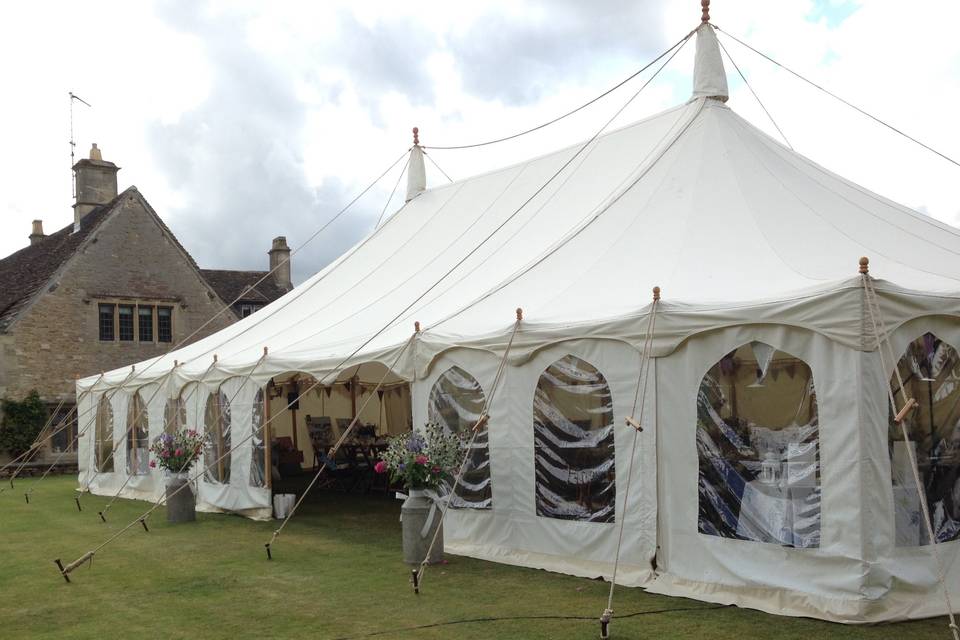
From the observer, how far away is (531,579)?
22.0 ft

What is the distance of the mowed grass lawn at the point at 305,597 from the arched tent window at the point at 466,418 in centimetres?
57

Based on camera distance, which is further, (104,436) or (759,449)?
(104,436)

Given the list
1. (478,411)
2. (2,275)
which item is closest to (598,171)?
(478,411)

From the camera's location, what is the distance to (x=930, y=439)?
19.5 ft

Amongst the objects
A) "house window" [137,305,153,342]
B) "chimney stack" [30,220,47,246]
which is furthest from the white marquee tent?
"chimney stack" [30,220,47,246]

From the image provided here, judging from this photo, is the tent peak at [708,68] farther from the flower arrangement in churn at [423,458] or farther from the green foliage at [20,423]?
the green foliage at [20,423]

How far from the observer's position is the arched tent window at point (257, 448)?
1041 centimetres

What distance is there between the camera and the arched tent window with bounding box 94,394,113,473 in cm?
1464

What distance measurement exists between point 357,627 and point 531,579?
64.2 inches

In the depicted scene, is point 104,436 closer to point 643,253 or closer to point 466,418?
point 466,418

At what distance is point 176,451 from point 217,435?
72 centimetres

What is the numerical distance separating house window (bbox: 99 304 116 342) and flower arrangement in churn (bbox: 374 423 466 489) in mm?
16322

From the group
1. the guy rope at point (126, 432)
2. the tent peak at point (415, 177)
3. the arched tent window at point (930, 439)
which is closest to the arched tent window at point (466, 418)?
the arched tent window at point (930, 439)

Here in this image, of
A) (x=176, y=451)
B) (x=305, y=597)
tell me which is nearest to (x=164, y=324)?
(x=176, y=451)
